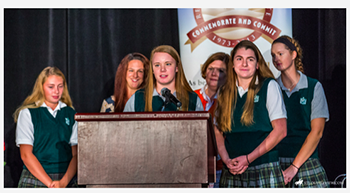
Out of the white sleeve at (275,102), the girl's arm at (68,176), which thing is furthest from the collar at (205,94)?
the girl's arm at (68,176)

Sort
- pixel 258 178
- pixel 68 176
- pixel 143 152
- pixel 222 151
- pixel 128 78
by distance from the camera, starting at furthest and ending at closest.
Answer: pixel 128 78, pixel 68 176, pixel 222 151, pixel 258 178, pixel 143 152

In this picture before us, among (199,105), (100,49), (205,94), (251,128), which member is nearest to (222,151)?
(251,128)

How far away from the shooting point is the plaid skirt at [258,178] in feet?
11.6

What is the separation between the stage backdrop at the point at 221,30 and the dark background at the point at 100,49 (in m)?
0.13

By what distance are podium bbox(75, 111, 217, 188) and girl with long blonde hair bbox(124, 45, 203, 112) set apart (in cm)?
152

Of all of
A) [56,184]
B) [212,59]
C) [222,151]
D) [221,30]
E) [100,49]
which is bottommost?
[56,184]

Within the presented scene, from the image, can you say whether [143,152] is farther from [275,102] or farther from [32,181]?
[32,181]

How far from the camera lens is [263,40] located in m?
3.89

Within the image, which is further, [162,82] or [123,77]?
[123,77]

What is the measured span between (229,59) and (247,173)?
3.87 feet

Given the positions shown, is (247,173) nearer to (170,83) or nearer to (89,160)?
(170,83)

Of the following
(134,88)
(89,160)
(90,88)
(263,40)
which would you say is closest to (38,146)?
(90,88)

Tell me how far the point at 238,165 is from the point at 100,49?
1.91 meters

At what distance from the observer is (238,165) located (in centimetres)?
361
